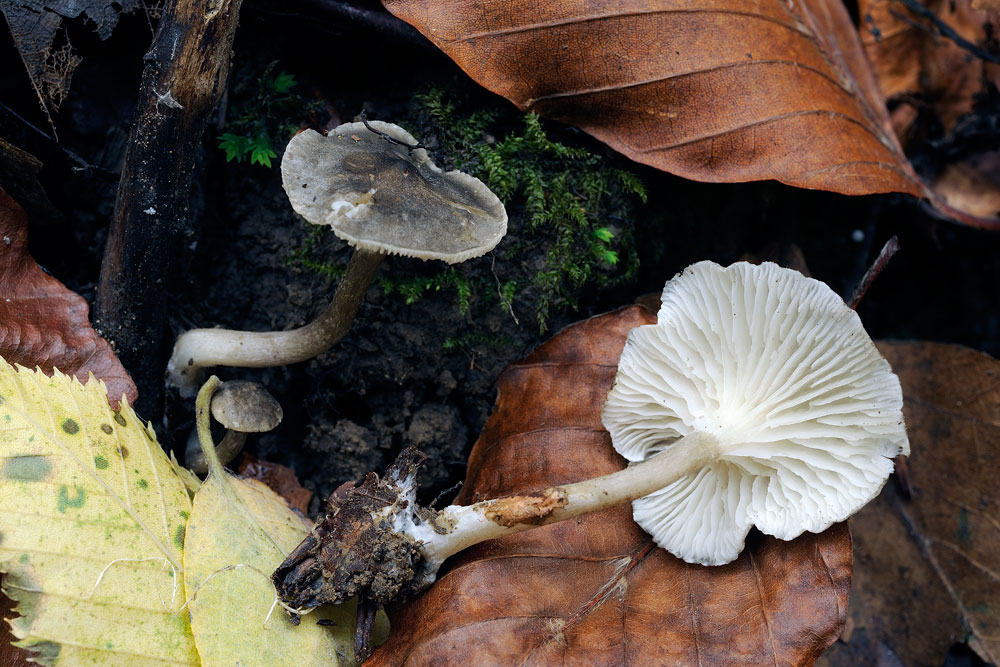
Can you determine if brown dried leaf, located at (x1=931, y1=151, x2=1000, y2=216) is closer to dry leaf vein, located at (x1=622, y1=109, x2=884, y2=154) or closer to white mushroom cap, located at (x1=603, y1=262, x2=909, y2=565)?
dry leaf vein, located at (x1=622, y1=109, x2=884, y2=154)

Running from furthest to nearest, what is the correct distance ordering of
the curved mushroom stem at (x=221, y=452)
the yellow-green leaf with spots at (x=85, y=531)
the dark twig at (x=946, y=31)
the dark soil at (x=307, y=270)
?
the dark twig at (x=946, y=31) → the dark soil at (x=307, y=270) → the curved mushroom stem at (x=221, y=452) → the yellow-green leaf with spots at (x=85, y=531)

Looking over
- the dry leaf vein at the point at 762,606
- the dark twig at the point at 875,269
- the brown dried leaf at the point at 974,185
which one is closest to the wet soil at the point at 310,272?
the dark twig at the point at 875,269

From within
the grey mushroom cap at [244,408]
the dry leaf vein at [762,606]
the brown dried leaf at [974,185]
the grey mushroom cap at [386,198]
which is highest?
the grey mushroom cap at [386,198]

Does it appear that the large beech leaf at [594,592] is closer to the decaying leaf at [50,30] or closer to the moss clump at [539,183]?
the moss clump at [539,183]

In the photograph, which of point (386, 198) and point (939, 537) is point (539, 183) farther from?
point (939, 537)

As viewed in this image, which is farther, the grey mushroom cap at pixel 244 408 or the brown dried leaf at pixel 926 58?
the brown dried leaf at pixel 926 58

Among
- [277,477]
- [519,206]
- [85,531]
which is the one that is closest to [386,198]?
[519,206]
